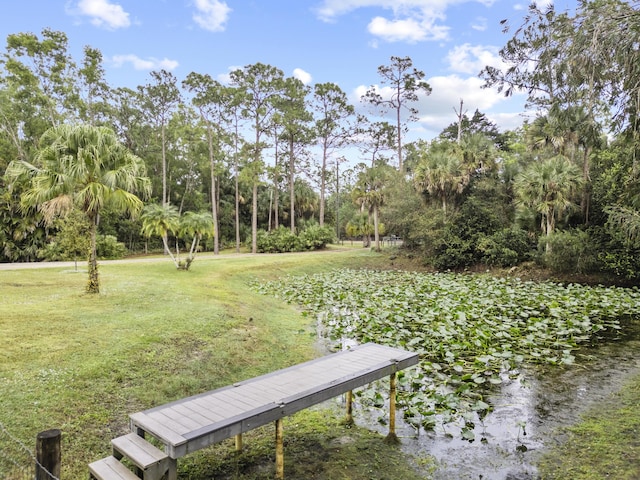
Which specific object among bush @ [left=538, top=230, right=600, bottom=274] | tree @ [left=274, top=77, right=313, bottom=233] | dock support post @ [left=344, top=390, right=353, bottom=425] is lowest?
dock support post @ [left=344, top=390, right=353, bottom=425]

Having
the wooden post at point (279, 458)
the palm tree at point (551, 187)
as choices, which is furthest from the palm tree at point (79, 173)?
the palm tree at point (551, 187)

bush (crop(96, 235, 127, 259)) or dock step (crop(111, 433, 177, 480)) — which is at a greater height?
bush (crop(96, 235, 127, 259))

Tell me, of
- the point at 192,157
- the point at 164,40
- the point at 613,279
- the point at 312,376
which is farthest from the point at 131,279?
the point at 192,157

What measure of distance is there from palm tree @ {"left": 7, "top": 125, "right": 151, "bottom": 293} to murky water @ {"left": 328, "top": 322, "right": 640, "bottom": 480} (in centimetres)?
779

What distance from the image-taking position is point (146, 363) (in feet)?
20.4

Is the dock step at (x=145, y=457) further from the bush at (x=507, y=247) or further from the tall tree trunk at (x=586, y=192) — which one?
the tall tree trunk at (x=586, y=192)

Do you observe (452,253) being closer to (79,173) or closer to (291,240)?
(291,240)

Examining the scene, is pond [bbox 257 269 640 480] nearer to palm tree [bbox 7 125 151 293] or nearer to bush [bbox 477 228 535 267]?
bush [bbox 477 228 535 267]

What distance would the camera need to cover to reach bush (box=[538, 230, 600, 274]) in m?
16.2

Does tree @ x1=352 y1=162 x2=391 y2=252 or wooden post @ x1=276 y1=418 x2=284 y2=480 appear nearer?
wooden post @ x1=276 y1=418 x2=284 y2=480

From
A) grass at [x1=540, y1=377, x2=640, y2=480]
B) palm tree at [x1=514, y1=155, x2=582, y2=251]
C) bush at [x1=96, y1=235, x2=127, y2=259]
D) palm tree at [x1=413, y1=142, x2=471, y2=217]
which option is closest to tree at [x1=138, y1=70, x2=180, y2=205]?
bush at [x1=96, y1=235, x2=127, y2=259]

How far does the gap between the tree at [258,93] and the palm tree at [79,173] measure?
1824cm

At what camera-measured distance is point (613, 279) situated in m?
16.0

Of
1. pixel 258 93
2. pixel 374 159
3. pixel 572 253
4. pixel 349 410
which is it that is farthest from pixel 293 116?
pixel 349 410
